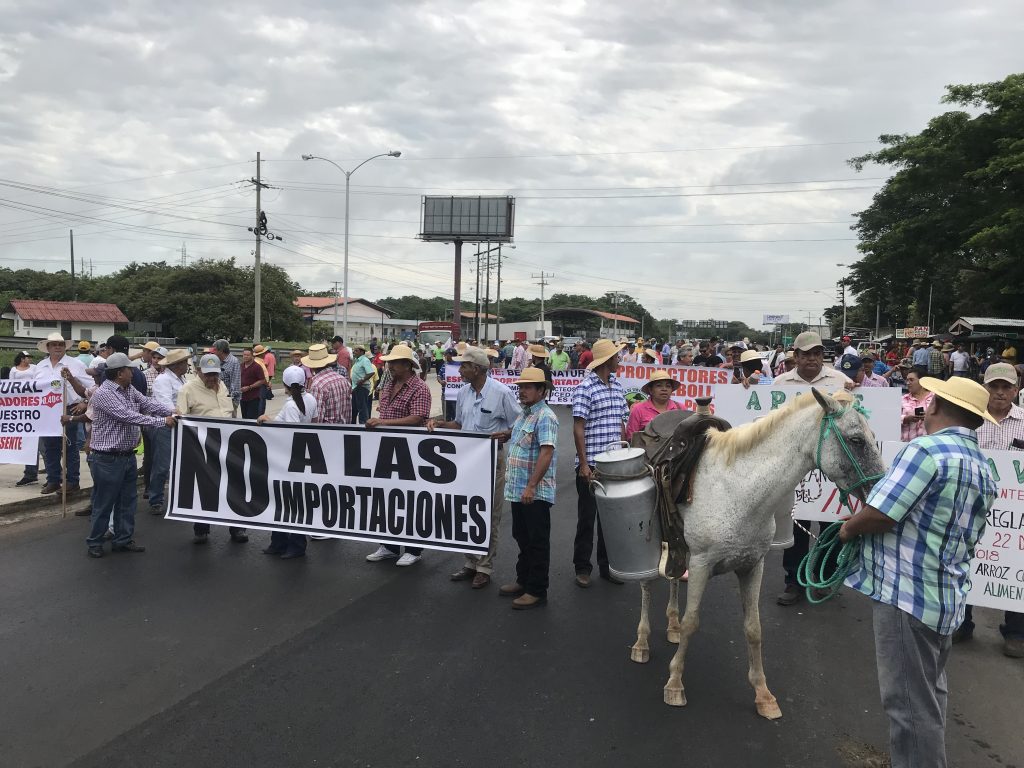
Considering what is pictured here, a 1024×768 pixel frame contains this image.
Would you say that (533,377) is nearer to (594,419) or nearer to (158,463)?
(594,419)

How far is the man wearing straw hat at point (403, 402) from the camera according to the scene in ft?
21.0

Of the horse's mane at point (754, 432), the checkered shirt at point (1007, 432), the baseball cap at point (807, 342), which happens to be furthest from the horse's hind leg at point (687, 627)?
the checkered shirt at point (1007, 432)

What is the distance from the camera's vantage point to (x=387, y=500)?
581cm

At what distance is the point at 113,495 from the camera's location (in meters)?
6.36

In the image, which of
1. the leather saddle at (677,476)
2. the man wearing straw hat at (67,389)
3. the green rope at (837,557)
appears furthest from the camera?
the man wearing straw hat at (67,389)

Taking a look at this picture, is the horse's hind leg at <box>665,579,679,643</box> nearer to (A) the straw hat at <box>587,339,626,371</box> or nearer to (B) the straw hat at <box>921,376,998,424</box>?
(A) the straw hat at <box>587,339,626,371</box>

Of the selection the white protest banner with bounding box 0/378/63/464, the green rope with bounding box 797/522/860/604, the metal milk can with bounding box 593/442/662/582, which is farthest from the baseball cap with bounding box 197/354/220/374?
the green rope with bounding box 797/522/860/604

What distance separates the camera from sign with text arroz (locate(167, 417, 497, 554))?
5609 millimetres

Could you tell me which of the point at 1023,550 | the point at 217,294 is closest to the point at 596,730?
the point at 1023,550

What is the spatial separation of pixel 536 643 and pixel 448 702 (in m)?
0.97

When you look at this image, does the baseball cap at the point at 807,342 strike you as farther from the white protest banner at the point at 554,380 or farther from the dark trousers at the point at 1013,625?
the white protest banner at the point at 554,380

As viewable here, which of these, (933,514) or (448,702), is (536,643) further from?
(933,514)

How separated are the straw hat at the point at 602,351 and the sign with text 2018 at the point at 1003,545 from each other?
278cm

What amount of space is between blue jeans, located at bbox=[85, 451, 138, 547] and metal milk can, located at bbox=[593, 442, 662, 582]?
472cm
